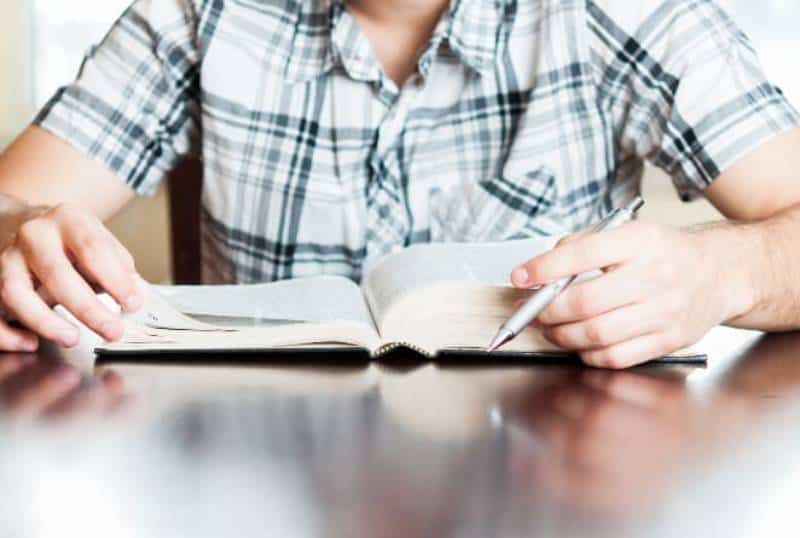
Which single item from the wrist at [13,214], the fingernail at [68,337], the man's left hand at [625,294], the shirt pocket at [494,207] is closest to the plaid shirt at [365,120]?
the shirt pocket at [494,207]

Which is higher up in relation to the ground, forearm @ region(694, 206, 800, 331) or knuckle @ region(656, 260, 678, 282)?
knuckle @ region(656, 260, 678, 282)

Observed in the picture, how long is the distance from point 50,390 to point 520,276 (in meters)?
0.35

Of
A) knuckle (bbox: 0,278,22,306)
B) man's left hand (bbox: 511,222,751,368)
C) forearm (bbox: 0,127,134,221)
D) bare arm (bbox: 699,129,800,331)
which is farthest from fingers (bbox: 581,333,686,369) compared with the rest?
forearm (bbox: 0,127,134,221)

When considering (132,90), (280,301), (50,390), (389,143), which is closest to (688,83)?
(389,143)

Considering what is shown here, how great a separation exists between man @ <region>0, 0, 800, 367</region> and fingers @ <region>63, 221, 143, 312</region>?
36cm

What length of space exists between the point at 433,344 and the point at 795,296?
35cm

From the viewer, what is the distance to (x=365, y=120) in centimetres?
145

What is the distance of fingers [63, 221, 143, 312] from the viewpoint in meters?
0.91

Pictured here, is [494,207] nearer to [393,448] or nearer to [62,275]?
[62,275]

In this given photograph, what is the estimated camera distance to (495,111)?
1439 millimetres

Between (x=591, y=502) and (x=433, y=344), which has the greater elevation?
(x=591, y=502)

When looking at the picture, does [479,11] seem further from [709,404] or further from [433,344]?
[709,404]

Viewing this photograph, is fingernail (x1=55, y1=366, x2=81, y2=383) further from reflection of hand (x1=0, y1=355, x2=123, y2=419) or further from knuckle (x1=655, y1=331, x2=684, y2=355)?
knuckle (x1=655, y1=331, x2=684, y2=355)

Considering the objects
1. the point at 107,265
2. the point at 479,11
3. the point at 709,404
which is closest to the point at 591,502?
the point at 709,404
